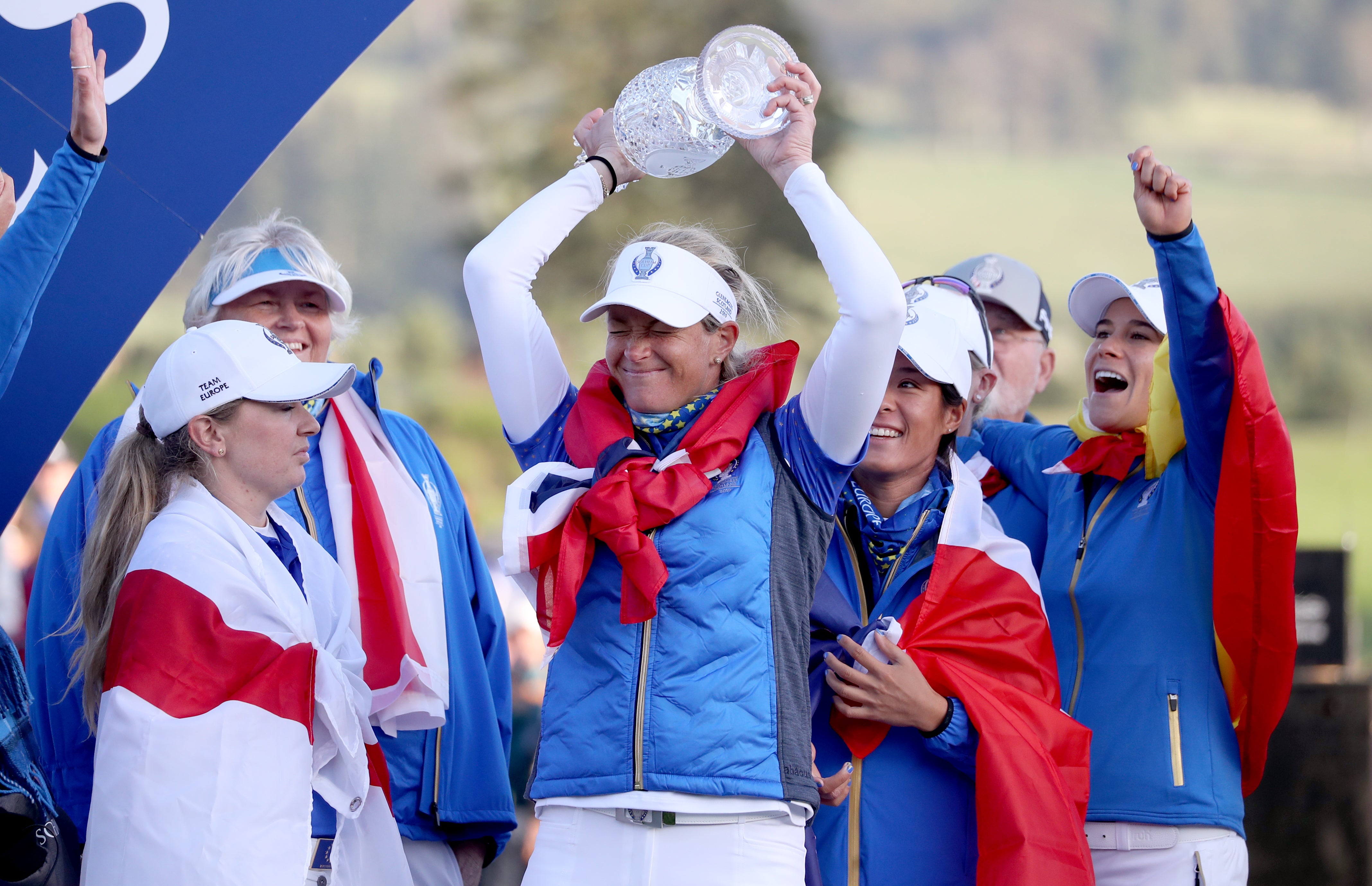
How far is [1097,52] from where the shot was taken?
1819 centimetres

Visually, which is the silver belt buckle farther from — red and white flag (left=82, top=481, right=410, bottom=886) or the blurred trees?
the blurred trees

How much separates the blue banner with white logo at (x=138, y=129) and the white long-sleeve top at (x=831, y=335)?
29.0 inches

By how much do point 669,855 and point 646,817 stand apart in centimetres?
7

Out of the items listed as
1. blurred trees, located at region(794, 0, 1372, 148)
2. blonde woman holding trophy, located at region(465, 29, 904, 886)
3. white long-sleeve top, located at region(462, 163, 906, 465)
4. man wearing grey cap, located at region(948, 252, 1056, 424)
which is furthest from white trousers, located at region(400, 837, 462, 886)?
blurred trees, located at region(794, 0, 1372, 148)

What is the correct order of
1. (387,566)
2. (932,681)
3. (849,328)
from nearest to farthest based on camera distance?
1. (849,328)
2. (932,681)
3. (387,566)

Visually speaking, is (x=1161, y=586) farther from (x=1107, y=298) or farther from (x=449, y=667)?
(x=449, y=667)

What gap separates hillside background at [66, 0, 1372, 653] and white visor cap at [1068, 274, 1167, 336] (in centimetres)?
1268

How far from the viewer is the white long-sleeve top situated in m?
2.32

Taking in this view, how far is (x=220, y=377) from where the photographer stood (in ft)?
8.34

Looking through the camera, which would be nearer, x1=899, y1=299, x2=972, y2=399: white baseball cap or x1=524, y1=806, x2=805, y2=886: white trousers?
x1=524, y1=806, x2=805, y2=886: white trousers

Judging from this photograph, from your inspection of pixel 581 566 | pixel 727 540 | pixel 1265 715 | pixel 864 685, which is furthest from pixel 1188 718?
pixel 581 566

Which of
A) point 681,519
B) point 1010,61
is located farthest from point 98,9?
point 1010,61

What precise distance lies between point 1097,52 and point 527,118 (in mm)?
7998

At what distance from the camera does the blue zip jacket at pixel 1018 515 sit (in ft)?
10.7
